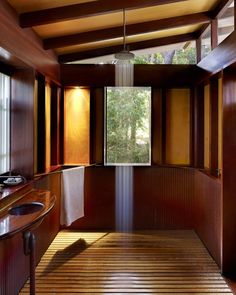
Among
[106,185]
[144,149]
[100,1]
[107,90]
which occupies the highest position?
[100,1]

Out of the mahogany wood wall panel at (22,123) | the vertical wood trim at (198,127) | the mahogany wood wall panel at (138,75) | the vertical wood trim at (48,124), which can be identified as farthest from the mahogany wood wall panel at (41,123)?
the vertical wood trim at (198,127)

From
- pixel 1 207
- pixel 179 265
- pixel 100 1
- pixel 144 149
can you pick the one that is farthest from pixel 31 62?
pixel 179 265

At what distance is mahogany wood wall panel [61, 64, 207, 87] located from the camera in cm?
460

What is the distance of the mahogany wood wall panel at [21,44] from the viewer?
2.50 metres

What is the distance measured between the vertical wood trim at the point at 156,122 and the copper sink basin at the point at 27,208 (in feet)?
8.20

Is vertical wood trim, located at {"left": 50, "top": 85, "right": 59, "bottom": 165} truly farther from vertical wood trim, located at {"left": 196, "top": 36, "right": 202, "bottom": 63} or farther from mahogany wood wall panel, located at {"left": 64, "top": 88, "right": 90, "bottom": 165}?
vertical wood trim, located at {"left": 196, "top": 36, "right": 202, "bottom": 63}

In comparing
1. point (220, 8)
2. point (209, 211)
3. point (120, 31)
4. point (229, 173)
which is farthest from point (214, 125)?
point (120, 31)

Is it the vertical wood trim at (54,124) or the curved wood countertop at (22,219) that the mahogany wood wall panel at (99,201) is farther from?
the curved wood countertop at (22,219)

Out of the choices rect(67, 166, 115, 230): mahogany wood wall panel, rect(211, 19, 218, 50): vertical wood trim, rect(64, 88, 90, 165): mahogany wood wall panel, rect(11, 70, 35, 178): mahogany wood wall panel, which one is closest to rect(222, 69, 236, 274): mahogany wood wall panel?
rect(211, 19, 218, 50): vertical wood trim

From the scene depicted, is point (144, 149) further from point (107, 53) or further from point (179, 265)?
point (179, 265)

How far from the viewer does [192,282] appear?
3098mm

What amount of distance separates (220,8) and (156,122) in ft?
5.81

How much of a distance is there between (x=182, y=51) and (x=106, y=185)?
2394mm

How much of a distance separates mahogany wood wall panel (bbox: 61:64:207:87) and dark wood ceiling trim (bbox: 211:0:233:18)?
0.95m
